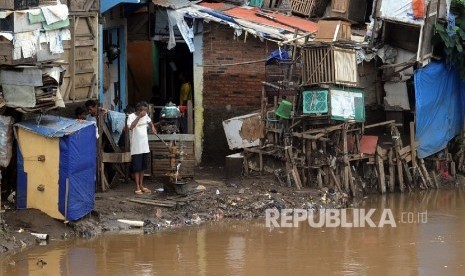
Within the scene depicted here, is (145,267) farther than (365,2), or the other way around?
(365,2)

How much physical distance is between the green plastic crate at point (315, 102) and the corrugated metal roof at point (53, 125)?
15.7 ft

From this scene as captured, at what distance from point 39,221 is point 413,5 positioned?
8.70 meters

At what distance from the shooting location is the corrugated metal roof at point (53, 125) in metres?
13.4

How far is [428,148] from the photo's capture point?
63.3 feet

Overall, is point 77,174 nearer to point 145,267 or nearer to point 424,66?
point 145,267

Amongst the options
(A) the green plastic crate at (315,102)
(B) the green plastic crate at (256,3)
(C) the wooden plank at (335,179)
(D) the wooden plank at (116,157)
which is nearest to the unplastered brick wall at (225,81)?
(A) the green plastic crate at (315,102)

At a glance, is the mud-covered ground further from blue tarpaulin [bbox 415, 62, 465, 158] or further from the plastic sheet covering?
the plastic sheet covering

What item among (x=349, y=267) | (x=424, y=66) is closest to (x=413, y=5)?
(x=424, y=66)

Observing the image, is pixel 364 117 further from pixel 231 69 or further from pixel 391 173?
pixel 231 69

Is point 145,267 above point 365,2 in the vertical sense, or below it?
below

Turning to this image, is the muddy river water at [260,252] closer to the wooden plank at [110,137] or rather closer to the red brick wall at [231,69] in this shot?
the wooden plank at [110,137]

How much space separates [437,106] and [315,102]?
3414mm

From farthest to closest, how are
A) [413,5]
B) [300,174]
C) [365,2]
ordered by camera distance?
[365,2], [413,5], [300,174]

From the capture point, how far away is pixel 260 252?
13.5 metres
